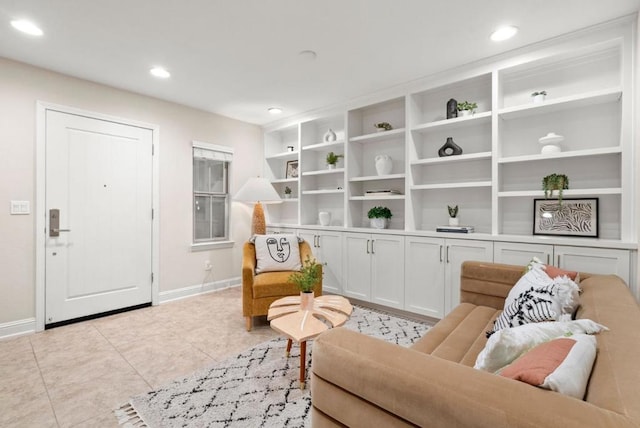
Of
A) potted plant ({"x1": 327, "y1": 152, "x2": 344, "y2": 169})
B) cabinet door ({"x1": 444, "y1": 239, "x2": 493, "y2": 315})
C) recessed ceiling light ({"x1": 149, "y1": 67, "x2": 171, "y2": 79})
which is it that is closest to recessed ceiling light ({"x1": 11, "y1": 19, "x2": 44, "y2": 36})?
recessed ceiling light ({"x1": 149, "y1": 67, "x2": 171, "y2": 79})

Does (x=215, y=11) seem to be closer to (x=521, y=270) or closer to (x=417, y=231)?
(x=417, y=231)

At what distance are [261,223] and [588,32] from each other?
3754 mm

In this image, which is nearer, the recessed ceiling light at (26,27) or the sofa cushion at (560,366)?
the sofa cushion at (560,366)

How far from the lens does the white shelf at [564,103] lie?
240cm

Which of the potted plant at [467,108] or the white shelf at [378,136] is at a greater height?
the potted plant at [467,108]

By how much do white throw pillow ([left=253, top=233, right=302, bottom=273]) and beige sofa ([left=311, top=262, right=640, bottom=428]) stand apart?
90.7 inches

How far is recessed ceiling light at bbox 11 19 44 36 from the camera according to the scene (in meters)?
2.33

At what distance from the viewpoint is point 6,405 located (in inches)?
74.6

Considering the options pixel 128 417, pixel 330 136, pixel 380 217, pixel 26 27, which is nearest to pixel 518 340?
pixel 128 417

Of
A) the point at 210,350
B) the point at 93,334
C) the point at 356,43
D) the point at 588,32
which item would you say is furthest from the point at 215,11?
the point at 93,334

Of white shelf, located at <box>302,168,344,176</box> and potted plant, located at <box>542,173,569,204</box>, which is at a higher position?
white shelf, located at <box>302,168,344,176</box>

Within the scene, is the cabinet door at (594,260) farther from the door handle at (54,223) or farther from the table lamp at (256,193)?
the door handle at (54,223)

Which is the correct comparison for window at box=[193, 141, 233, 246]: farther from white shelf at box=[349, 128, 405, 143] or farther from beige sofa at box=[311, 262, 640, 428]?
beige sofa at box=[311, 262, 640, 428]

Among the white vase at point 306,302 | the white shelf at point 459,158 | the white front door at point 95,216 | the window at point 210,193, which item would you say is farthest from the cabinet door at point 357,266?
the white front door at point 95,216
